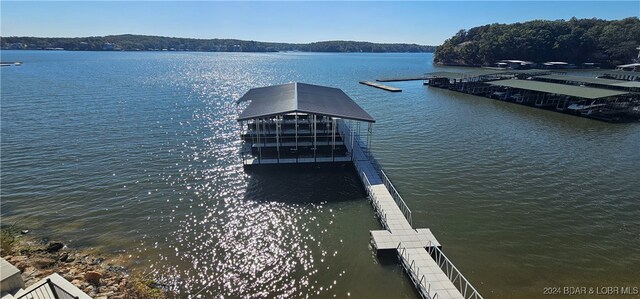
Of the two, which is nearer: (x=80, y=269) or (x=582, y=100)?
(x=80, y=269)

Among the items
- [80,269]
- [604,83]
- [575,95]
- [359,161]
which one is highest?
[604,83]

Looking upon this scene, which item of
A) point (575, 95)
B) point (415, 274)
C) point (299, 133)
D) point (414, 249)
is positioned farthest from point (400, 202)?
point (575, 95)

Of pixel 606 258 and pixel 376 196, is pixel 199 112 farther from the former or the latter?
pixel 606 258

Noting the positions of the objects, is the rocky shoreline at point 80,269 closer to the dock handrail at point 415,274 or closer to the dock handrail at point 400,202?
Result: the dock handrail at point 415,274

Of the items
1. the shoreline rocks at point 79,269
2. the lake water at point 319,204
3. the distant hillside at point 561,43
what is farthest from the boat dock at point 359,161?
the distant hillside at point 561,43

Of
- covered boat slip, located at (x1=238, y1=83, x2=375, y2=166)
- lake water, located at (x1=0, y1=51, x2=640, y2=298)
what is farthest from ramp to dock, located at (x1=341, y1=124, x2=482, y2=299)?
covered boat slip, located at (x1=238, y1=83, x2=375, y2=166)

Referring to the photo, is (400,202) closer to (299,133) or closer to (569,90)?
(299,133)
